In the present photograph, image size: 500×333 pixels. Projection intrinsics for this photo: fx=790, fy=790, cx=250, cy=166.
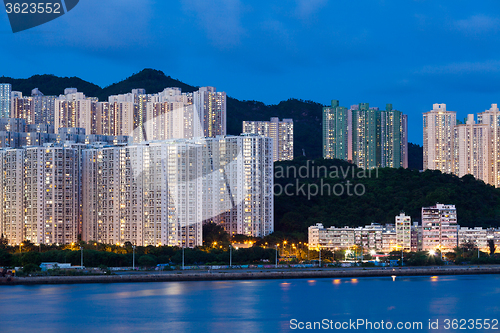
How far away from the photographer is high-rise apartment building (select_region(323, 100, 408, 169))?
2559 inches

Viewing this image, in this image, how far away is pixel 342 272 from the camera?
122 feet

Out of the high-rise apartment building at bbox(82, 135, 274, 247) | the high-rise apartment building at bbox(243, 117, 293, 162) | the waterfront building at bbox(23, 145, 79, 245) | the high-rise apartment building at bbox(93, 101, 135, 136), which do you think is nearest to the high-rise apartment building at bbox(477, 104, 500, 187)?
the high-rise apartment building at bbox(243, 117, 293, 162)

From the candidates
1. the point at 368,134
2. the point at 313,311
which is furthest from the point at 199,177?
the point at 368,134

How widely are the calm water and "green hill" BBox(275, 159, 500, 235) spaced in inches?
421

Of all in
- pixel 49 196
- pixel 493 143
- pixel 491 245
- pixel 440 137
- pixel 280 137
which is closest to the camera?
pixel 49 196

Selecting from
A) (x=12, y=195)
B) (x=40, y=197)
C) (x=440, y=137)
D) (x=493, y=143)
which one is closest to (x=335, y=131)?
(x=440, y=137)

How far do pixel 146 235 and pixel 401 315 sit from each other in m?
17.0

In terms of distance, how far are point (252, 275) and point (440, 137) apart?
103 feet

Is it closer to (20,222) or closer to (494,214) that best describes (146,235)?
(20,222)

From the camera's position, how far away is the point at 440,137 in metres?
62.6

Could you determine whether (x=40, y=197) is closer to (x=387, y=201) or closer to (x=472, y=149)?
(x=387, y=201)

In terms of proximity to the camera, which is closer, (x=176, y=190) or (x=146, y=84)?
(x=176, y=190)

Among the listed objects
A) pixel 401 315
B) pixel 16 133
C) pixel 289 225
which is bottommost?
pixel 401 315

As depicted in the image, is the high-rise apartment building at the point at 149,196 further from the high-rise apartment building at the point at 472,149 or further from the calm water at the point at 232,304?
the high-rise apartment building at the point at 472,149
